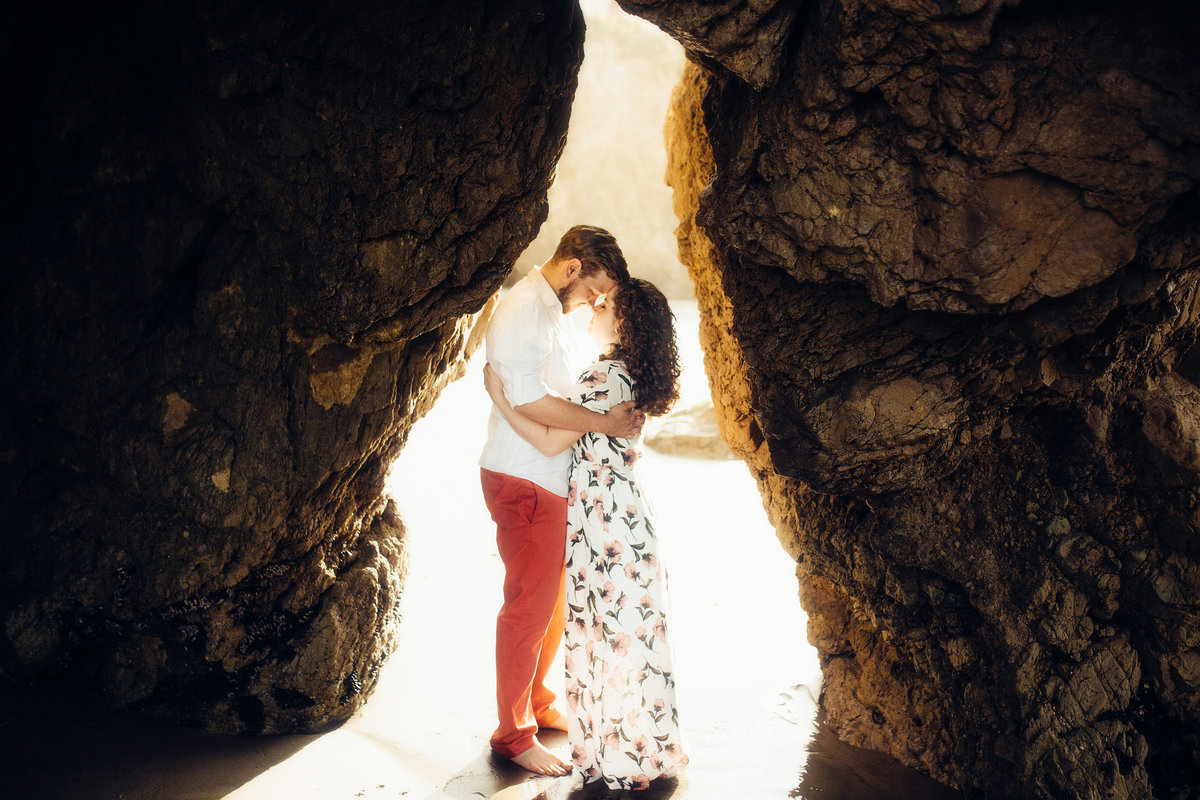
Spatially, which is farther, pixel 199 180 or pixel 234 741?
pixel 234 741

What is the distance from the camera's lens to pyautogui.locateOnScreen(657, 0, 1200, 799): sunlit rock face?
7.39ft

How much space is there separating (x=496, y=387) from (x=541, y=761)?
1.74 m

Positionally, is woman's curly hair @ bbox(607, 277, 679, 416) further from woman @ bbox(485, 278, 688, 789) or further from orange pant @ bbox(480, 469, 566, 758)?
orange pant @ bbox(480, 469, 566, 758)

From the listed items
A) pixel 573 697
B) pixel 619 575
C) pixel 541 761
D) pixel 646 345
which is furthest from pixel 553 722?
pixel 646 345

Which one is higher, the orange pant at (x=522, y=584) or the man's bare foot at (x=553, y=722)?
the orange pant at (x=522, y=584)

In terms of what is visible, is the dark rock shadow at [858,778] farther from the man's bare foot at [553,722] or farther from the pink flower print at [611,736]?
the man's bare foot at [553,722]

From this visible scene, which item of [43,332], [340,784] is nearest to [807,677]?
[340,784]

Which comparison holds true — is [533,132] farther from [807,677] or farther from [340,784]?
[807,677]

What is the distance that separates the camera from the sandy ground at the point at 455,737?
333 centimetres

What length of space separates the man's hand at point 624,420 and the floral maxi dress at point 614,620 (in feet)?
0.13

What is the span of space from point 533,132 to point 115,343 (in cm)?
209

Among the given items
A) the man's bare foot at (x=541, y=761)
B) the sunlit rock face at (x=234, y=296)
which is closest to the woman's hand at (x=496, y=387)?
the sunlit rock face at (x=234, y=296)

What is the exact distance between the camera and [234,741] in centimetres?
367

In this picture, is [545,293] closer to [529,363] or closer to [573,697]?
[529,363]
